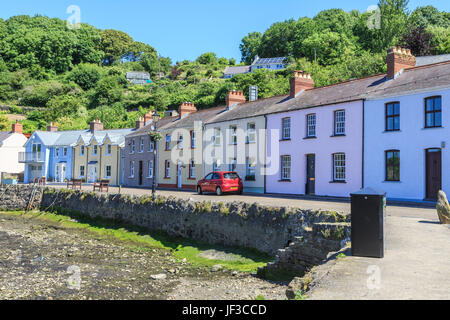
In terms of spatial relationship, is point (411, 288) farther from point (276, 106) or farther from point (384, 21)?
point (384, 21)

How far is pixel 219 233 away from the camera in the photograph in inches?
664

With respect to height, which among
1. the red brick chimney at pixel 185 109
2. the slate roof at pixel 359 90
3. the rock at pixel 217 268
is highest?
the red brick chimney at pixel 185 109

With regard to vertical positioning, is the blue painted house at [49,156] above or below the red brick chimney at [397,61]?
below

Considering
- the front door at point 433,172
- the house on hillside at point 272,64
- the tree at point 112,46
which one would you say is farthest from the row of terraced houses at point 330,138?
the tree at point 112,46

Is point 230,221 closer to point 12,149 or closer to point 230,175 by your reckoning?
point 230,175

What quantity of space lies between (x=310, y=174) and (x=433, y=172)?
7.52 m

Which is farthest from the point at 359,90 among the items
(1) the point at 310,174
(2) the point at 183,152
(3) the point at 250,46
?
(3) the point at 250,46

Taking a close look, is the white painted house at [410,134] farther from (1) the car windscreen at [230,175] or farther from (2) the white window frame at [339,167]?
(1) the car windscreen at [230,175]

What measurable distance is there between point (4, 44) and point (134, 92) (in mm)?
44422

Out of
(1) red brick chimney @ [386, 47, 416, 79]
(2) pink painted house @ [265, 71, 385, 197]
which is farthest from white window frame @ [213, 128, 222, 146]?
(1) red brick chimney @ [386, 47, 416, 79]

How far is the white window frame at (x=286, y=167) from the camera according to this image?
26.7 metres

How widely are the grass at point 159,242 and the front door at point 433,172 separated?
10.0 meters

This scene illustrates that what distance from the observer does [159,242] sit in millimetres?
19375

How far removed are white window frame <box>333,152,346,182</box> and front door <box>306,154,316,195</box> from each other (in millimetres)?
1548
